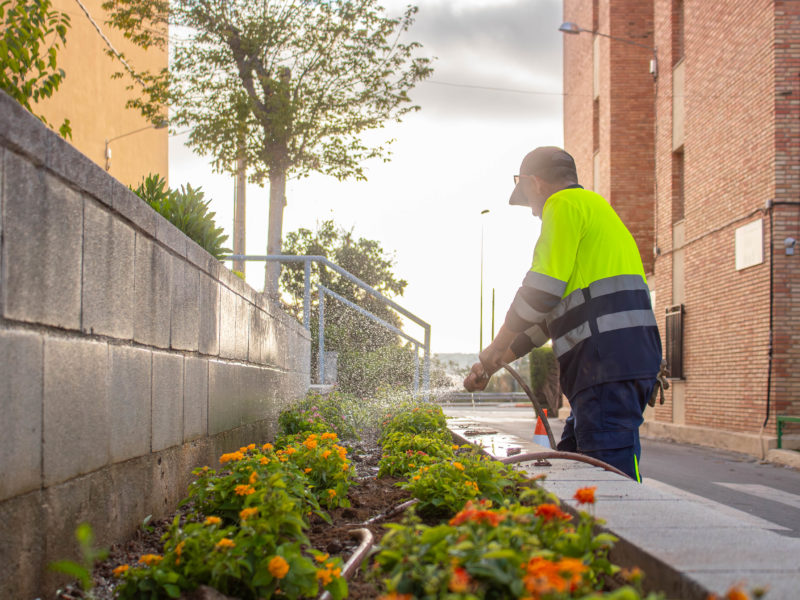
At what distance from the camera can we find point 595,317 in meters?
3.40

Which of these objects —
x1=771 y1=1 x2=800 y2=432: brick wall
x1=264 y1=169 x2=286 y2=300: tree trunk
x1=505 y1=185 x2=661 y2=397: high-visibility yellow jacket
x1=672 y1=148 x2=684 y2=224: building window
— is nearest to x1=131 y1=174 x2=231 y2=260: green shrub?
x1=505 y1=185 x2=661 y2=397: high-visibility yellow jacket

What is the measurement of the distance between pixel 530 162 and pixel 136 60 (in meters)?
17.0

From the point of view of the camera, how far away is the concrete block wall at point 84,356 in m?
1.89

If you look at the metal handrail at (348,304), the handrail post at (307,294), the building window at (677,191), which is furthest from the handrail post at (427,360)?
the building window at (677,191)

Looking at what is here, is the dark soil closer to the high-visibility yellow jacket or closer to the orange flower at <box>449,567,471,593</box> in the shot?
the orange flower at <box>449,567,471,593</box>

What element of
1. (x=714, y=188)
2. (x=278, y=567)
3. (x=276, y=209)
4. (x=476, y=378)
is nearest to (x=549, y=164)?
(x=476, y=378)

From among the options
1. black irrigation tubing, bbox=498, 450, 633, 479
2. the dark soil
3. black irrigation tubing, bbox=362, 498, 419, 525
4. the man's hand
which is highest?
the man's hand

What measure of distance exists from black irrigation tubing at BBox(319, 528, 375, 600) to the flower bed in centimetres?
3

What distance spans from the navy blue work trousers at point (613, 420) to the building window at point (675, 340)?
14.3 m

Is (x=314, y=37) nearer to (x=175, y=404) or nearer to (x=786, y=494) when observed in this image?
(x=786, y=494)

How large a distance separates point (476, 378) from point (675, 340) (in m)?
14.3

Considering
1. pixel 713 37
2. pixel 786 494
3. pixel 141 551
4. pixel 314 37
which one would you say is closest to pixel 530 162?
pixel 141 551

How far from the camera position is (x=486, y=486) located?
9.21 feet

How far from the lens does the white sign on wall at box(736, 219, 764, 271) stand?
13078 mm
